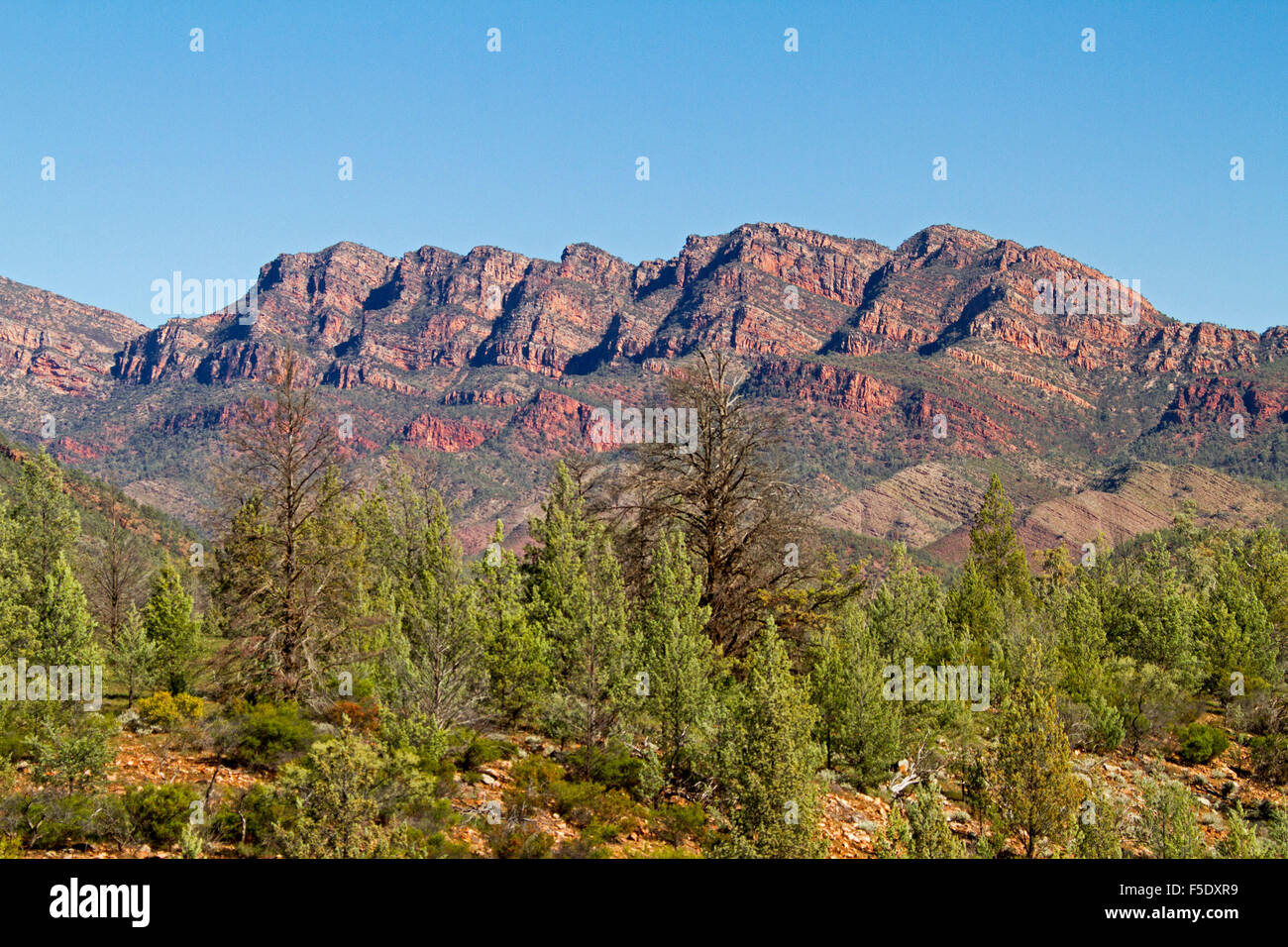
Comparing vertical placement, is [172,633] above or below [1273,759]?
above

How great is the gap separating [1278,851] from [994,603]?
2542 cm

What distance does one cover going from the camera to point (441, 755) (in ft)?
58.1

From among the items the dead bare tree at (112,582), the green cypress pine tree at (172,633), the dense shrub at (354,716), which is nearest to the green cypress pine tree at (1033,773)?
the dense shrub at (354,716)

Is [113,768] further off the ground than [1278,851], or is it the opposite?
[113,768]

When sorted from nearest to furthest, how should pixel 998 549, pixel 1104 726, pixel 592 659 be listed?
1. pixel 592 659
2. pixel 1104 726
3. pixel 998 549

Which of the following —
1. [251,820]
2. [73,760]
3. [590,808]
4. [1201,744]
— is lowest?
[1201,744]

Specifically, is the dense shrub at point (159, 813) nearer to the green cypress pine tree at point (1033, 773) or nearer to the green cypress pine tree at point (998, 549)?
the green cypress pine tree at point (1033, 773)

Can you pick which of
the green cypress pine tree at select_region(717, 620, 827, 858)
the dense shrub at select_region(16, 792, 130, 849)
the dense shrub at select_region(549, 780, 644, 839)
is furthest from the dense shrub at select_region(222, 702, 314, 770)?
the green cypress pine tree at select_region(717, 620, 827, 858)

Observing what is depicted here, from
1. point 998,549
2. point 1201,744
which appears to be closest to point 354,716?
point 1201,744

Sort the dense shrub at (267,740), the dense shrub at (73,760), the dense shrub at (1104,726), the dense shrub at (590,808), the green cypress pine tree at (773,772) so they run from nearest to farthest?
the green cypress pine tree at (773,772) < the dense shrub at (73,760) < the dense shrub at (590,808) < the dense shrub at (267,740) < the dense shrub at (1104,726)

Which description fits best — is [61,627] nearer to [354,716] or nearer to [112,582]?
[354,716]

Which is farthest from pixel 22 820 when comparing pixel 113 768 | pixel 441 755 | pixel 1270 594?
pixel 1270 594
